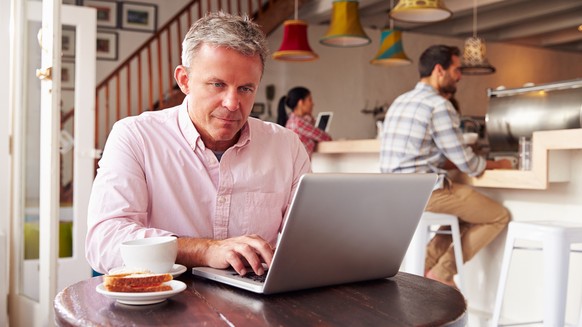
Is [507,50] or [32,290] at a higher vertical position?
[507,50]

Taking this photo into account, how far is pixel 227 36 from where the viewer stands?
143cm

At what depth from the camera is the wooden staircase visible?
23.8 feet

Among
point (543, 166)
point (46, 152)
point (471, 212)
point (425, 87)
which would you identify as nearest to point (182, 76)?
point (46, 152)

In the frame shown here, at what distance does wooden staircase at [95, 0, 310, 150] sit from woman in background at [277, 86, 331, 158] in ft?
7.10

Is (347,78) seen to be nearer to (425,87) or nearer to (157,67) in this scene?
(157,67)

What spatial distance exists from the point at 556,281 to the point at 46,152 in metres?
2.27

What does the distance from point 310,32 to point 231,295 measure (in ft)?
25.7

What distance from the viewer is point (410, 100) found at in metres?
3.25

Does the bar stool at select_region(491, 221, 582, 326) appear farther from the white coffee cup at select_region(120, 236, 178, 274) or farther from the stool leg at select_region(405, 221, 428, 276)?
the white coffee cup at select_region(120, 236, 178, 274)

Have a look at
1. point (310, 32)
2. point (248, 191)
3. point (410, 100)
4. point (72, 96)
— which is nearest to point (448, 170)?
point (410, 100)

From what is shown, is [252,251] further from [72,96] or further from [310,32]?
[310,32]

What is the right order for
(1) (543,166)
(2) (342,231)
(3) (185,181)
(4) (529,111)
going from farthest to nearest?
1. (4) (529,111)
2. (1) (543,166)
3. (3) (185,181)
4. (2) (342,231)

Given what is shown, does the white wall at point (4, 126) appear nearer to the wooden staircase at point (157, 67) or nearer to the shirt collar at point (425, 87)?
the shirt collar at point (425, 87)

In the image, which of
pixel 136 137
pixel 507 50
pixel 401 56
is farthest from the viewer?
pixel 507 50
